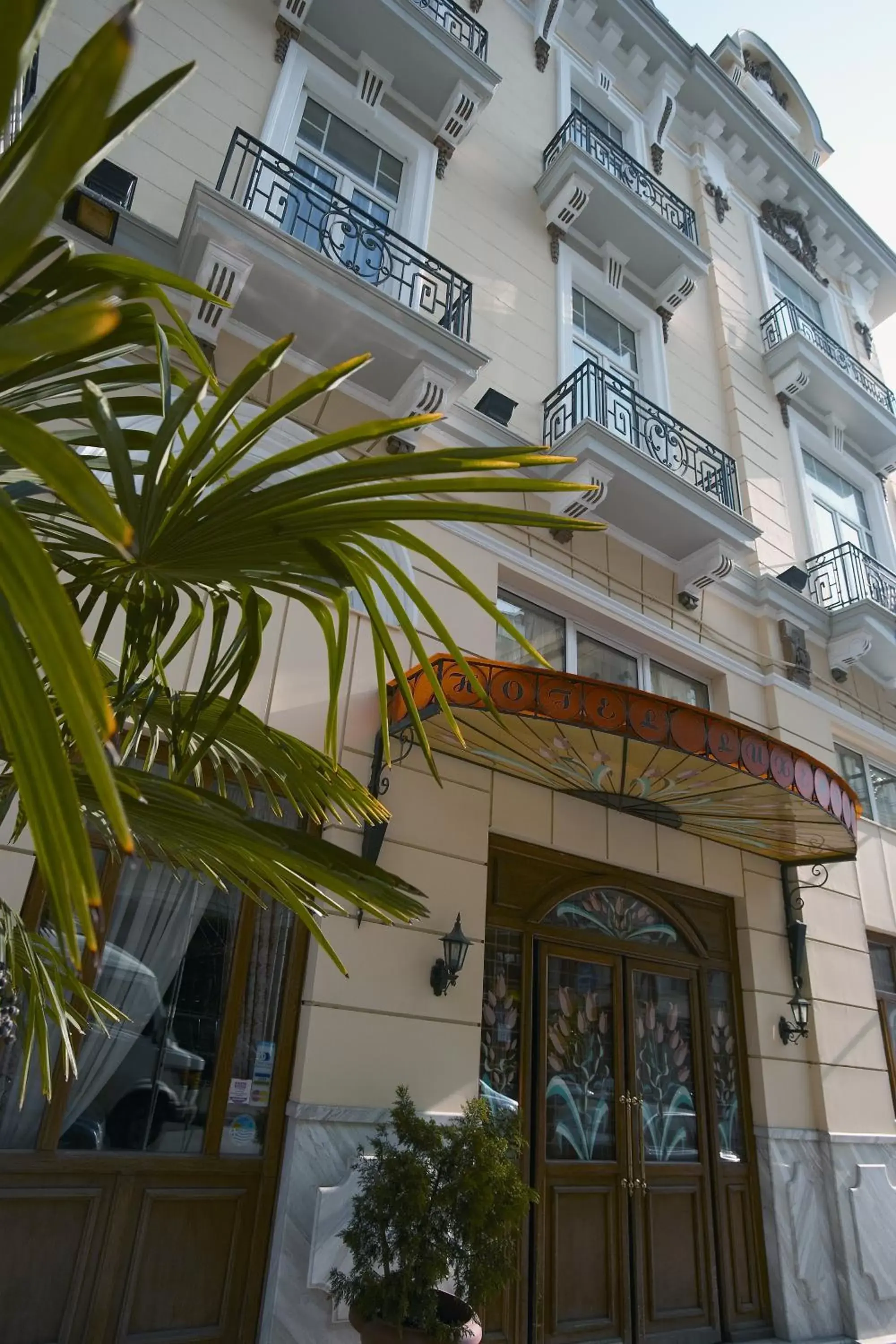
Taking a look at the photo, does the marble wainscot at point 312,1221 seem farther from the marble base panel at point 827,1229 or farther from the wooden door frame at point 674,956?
the wooden door frame at point 674,956

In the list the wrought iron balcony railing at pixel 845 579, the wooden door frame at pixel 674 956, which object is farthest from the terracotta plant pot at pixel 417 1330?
the wrought iron balcony railing at pixel 845 579

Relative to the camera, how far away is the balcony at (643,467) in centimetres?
655

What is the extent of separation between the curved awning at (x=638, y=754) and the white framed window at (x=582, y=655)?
0.91 meters

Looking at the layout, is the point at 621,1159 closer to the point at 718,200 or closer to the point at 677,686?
the point at 677,686

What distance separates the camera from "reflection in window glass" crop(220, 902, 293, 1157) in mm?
4047

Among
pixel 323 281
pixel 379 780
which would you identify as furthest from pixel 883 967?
pixel 323 281

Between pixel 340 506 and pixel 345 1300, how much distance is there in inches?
144

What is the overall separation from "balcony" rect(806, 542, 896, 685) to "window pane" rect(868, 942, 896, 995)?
2.69m

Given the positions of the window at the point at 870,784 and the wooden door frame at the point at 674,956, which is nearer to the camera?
the wooden door frame at the point at 674,956

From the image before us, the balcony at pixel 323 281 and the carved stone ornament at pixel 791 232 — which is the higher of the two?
the carved stone ornament at pixel 791 232

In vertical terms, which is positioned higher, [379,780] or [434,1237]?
[379,780]

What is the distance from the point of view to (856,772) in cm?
839

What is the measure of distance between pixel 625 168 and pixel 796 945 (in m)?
8.51

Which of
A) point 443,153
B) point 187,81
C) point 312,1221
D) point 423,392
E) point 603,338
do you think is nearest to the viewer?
point 312,1221
